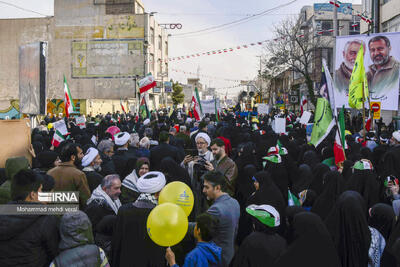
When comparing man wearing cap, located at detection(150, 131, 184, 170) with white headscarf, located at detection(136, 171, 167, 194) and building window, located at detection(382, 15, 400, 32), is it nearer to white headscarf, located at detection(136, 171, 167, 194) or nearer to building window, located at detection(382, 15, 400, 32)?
white headscarf, located at detection(136, 171, 167, 194)

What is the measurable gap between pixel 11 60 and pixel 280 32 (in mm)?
32538

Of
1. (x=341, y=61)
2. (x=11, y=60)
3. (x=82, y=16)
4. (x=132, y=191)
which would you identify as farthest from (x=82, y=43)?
(x=132, y=191)

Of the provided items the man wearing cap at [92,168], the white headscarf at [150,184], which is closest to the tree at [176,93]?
the man wearing cap at [92,168]

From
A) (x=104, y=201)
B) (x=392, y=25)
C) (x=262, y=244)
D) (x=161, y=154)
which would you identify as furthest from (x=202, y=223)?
(x=392, y=25)

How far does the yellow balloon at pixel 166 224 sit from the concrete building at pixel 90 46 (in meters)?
46.5

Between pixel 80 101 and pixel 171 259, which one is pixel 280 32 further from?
pixel 171 259

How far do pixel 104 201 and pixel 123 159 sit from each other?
2592 millimetres

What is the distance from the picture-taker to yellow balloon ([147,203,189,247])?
3.32 meters

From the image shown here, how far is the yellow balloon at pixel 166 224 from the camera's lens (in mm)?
3316

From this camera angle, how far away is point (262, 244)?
3420mm

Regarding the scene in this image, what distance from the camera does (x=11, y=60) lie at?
52.7 m

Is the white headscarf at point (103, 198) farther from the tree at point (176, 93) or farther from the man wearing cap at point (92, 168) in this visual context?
the tree at point (176, 93)

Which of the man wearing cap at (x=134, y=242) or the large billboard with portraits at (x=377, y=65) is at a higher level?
the large billboard with portraits at (x=377, y=65)

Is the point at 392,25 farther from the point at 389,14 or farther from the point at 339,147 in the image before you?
the point at 339,147
